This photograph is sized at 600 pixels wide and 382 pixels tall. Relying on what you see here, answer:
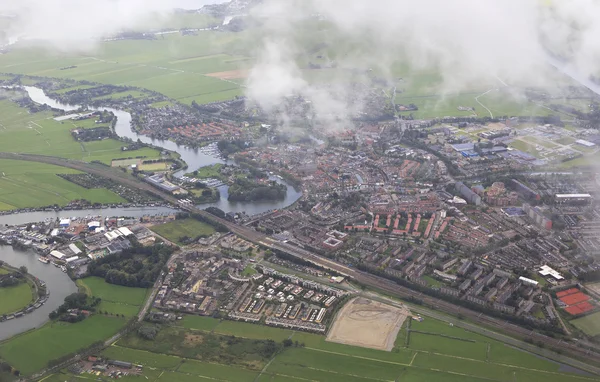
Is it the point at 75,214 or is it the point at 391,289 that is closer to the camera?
the point at 391,289

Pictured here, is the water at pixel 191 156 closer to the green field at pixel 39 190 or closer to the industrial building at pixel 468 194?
the green field at pixel 39 190

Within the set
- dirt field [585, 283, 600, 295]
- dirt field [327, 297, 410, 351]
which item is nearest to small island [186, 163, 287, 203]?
dirt field [327, 297, 410, 351]

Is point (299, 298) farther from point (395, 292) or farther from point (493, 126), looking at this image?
point (493, 126)

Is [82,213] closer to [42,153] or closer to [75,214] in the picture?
[75,214]

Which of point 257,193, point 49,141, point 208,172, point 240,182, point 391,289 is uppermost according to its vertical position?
point 49,141

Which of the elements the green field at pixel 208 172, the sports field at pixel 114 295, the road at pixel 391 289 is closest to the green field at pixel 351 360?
the road at pixel 391 289

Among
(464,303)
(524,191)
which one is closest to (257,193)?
(464,303)

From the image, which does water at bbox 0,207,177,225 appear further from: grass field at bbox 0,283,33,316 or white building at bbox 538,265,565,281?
white building at bbox 538,265,565,281

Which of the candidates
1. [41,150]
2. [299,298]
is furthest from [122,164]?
[299,298]
